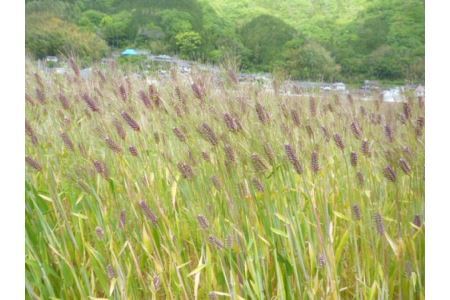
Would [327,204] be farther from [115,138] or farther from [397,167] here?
[115,138]

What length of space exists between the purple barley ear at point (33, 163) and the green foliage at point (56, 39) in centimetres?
41

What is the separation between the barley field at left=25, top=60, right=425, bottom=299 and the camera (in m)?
1.82

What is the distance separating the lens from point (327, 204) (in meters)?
1.83

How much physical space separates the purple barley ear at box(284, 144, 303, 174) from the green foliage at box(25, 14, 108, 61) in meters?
0.83

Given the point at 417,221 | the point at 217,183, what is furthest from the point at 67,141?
the point at 417,221

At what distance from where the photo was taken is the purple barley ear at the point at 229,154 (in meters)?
1.92

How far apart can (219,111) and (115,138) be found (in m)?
0.41

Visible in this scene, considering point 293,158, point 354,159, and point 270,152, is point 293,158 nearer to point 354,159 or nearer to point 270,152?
point 270,152

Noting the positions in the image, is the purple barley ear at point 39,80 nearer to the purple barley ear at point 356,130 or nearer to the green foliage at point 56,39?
the green foliage at point 56,39

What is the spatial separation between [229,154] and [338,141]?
37 cm

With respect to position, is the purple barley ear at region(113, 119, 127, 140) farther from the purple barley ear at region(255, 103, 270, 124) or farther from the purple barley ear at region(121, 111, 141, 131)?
the purple barley ear at region(255, 103, 270, 124)

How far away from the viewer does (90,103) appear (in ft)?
6.94

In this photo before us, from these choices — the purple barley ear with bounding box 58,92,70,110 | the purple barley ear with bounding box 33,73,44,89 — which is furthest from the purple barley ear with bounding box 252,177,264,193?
the purple barley ear with bounding box 33,73,44,89
